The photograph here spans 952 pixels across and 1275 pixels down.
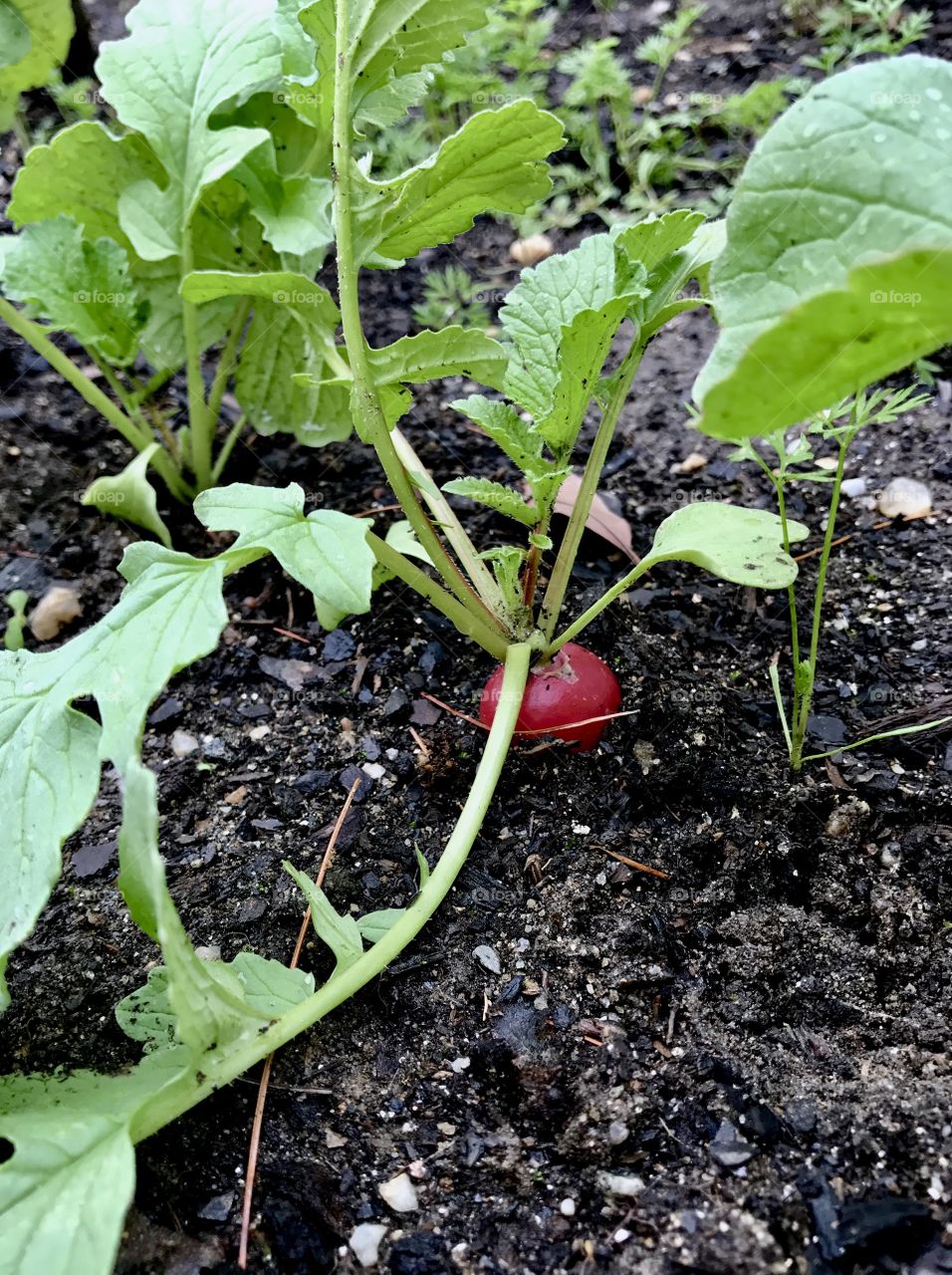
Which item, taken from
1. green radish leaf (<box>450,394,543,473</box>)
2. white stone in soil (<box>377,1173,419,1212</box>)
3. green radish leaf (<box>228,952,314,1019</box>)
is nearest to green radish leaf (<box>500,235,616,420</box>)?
green radish leaf (<box>450,394,543,473</box>)

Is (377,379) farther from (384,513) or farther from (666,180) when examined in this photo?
(666,180)

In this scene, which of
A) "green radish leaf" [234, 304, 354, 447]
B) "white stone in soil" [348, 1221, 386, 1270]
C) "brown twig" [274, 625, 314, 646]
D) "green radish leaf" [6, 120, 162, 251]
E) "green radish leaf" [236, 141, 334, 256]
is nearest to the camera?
"white stone in soil" [348, 1221, 386, 1270]

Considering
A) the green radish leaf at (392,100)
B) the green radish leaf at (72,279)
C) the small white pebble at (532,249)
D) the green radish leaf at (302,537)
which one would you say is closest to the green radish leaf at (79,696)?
the green radish leaf at (302,537)

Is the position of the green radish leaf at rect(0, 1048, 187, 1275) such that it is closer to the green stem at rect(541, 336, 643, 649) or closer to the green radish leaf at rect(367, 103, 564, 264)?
the green stem at rect(541, 336, 643, 649)

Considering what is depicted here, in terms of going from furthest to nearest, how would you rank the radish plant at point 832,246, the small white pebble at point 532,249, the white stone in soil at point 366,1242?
the small white pebble at point 532,249 → the white stone in soil at point 366,1242 → the radish plant at point 832,246

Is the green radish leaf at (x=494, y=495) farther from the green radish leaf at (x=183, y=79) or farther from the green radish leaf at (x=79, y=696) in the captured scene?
the green radish leaf at (x=183, y=79)

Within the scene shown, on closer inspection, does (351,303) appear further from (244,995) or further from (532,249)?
(532,249)

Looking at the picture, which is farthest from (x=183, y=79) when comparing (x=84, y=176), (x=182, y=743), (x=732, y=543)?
(x=732, y=543)
